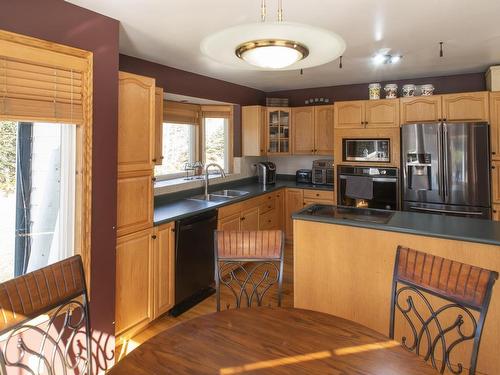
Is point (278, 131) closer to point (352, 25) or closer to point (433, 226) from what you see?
point (352, 25)

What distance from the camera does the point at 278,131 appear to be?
200 inches

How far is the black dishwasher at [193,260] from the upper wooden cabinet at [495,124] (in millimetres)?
2922

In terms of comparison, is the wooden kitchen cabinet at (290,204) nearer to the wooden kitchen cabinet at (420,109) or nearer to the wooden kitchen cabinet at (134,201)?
the wooden kitchen cabinet at (420,109)

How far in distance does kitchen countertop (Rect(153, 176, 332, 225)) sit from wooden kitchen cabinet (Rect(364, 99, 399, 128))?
3.45 feet

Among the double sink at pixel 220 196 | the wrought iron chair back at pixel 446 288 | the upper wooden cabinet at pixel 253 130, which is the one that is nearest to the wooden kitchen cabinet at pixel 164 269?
the double sink at pixel 220 196

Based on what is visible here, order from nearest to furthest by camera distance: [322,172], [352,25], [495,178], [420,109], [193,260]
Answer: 1. [352,25]
2. [193,260]
3. [495,178]
4. [420,109]
5. [322,172]

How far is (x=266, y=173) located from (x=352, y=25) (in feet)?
9.08

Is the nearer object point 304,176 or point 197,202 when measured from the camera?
point 197,202

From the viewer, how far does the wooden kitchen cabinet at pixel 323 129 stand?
4785 millimetres

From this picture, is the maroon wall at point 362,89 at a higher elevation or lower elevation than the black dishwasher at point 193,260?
higher

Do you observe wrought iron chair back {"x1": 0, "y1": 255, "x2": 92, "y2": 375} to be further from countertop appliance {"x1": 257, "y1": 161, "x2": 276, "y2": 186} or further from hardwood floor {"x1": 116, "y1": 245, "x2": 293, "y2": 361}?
countertop appliance {"x1": 257, "y1": 161, "x2": 276, "y2": 186}

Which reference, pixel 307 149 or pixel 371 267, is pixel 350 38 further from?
pixel 307 149

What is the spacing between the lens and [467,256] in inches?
80.4

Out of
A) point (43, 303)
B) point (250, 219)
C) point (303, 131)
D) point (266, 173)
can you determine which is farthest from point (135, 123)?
point (303, 131)
